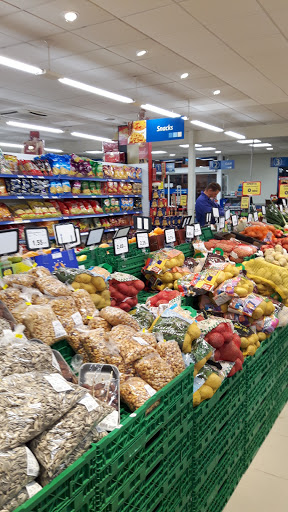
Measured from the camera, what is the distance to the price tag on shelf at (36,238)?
266cm

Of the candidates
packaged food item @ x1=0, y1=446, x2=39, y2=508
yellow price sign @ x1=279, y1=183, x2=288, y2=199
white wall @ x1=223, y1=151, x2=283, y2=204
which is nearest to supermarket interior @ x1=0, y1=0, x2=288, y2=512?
packaged food item @ x1=0, y1=446, x2=39, y2=508

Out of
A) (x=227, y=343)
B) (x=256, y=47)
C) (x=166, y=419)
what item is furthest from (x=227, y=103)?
(x=166, y=419)

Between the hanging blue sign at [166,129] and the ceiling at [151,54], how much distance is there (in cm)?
67

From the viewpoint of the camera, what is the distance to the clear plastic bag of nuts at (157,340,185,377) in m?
1.69

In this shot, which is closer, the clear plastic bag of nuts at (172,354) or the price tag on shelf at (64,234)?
the clear plastic bag of nuts at (172,354)

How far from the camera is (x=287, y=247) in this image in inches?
182

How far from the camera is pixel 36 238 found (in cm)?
270

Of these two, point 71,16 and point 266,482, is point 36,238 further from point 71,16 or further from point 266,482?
point 71,16

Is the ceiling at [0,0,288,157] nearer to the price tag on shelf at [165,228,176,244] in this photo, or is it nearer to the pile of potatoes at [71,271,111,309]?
the price tag on shelf at [165,228,176,244]

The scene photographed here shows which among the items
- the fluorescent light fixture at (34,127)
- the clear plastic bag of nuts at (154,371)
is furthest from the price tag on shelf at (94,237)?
the fluorescent light fixture at (34,127)

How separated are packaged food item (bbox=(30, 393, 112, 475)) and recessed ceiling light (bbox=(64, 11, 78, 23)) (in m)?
5.06

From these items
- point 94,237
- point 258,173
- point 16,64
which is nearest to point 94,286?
point 94,237

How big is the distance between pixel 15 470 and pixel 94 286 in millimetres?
1361

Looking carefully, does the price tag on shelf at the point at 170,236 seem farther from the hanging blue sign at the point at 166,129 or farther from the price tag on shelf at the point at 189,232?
the hanging blue sign at the point at 166,129
